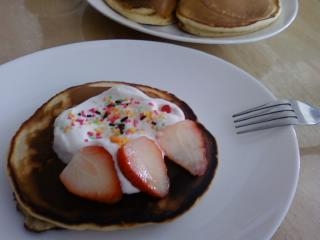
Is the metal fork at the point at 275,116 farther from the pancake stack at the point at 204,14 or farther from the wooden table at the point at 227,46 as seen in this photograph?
the pancake stack at the point at 204,14

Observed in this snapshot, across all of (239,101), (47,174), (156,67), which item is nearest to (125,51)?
(156,67)

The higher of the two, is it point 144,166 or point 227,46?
point 144,166

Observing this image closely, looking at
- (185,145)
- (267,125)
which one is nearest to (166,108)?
(185,145)

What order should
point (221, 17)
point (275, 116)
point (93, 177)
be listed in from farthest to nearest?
point (221, 17)
point (275, 116)
point (93, 177)

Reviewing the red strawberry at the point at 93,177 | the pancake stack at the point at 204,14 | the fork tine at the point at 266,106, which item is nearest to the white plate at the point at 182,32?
the pancake stack at the point at 204,14

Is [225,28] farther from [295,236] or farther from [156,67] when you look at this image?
[295,236]

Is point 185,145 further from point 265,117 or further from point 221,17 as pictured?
point 221,17
